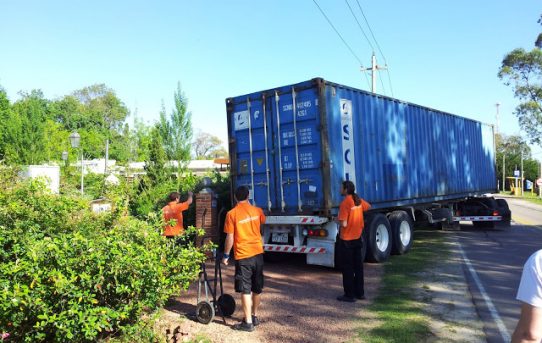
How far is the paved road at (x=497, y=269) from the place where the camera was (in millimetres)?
5516

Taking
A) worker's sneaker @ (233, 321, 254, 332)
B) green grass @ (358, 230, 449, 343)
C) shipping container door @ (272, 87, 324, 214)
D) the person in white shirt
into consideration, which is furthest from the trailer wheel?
the person in white shirt

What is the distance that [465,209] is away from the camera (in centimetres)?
1555

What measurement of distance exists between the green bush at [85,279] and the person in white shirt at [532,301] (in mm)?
2712

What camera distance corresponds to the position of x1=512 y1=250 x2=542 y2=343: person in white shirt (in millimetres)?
2232

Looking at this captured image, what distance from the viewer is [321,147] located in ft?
26.1

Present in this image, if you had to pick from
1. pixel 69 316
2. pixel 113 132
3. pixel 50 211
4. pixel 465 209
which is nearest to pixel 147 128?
pixel 465 209

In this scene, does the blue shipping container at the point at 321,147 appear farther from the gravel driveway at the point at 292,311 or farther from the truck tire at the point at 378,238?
the gravel driveway at the point at 292,311

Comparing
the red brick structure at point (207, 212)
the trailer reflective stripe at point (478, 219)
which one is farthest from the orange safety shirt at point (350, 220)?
the trailer reflective stripe at point (478, 219)

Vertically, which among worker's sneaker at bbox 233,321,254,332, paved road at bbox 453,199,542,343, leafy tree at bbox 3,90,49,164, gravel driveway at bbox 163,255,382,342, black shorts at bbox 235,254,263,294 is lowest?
paved road at bbox 453,199,542,343

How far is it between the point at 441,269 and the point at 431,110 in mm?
5160

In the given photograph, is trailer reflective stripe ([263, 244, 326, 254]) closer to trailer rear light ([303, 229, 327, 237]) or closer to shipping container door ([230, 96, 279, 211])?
trailer rear light ([303, 229, 327, 237])

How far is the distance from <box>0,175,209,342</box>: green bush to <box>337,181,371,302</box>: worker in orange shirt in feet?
8.73

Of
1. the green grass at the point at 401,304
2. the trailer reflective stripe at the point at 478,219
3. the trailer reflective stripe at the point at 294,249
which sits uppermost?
the trailer reflective stripe at the point at 294,249

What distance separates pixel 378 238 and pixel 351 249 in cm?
303
